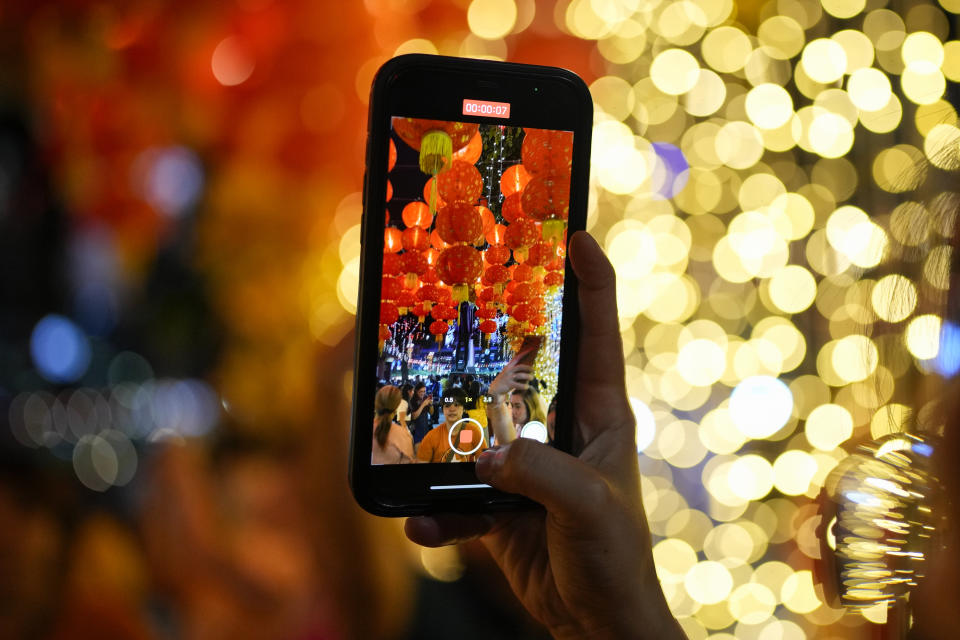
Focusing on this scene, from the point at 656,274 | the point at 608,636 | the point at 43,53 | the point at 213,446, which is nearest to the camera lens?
the point at 608,636

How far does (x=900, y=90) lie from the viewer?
1.32 metres

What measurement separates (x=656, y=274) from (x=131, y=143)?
915 millimetres

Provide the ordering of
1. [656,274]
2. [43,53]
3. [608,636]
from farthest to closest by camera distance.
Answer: [656,274]
[43,53]
[608,636]

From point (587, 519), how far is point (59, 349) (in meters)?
0.68

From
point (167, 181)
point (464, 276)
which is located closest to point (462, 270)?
point (464, 276)

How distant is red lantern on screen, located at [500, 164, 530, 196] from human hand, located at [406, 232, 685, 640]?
6 centimetres

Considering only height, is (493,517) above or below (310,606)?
above

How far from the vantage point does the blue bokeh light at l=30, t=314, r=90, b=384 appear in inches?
31.2

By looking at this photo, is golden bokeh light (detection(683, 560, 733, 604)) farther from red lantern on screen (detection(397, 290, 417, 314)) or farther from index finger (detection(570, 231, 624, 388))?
red lantern on screen (detection(397, 290, 417, 314))

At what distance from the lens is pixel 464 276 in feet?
1.72

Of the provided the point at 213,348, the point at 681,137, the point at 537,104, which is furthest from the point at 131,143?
the point at 681,137

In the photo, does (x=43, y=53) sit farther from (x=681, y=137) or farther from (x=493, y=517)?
Result: (x=681, y=137)

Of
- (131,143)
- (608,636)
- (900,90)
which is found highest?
(900,90)

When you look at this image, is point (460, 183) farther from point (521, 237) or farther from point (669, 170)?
point (669, 170)
